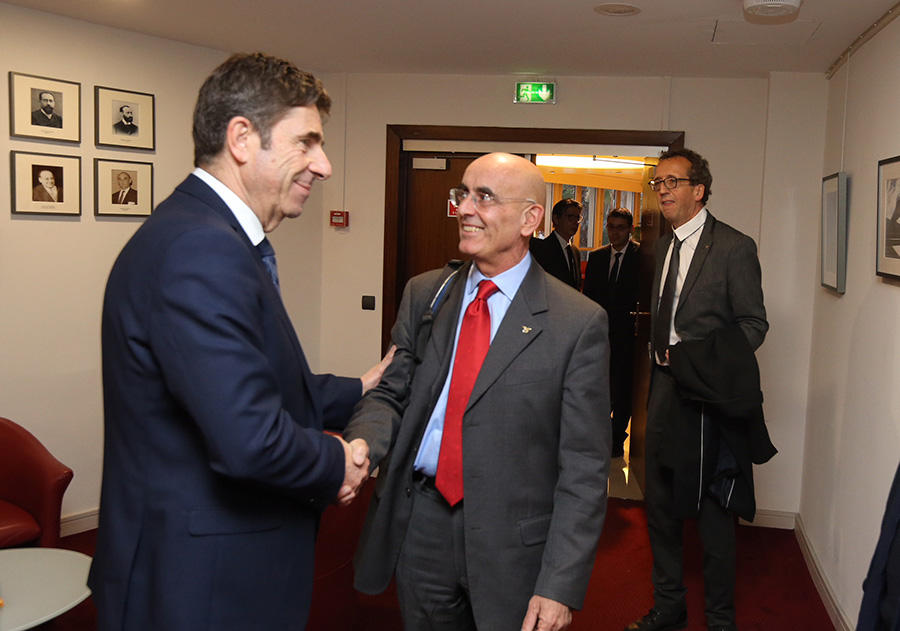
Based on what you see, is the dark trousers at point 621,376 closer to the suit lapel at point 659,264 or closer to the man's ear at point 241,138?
the suit lapel at point 659,264

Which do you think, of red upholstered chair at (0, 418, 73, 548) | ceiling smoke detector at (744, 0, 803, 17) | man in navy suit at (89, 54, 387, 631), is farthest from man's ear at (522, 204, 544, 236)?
red upholstered chair at (0, 418, 73, 548)

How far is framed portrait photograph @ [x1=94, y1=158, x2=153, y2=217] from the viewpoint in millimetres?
4488

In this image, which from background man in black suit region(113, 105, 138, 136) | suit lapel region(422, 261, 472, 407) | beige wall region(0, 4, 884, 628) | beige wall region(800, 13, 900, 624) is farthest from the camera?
background man in black suit region(113, 105, 138, 136)

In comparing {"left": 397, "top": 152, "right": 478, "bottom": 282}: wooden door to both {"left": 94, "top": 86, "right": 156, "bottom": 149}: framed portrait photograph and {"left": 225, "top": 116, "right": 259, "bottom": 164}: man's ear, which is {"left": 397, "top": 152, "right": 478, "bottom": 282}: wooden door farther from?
{"left": 225, "top": 116, "right": 259, "bottom": 164}: man's ear

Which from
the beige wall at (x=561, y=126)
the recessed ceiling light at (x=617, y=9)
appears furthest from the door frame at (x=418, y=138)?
the recessed ceiling light at (x=617, y=9)

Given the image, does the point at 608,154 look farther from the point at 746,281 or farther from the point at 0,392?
the point at 0,392

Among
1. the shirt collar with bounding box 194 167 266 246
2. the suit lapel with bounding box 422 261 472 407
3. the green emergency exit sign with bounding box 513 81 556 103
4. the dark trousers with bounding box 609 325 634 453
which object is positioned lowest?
the dark trousers with bounding box 609 325 634 453

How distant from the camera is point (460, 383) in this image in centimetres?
200

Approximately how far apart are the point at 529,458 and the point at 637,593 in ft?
7.62

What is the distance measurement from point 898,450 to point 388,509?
200 cm

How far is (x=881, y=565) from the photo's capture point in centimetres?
168

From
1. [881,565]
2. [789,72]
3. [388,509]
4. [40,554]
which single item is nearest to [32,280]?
[40,554]

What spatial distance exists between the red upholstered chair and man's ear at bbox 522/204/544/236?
2.63m

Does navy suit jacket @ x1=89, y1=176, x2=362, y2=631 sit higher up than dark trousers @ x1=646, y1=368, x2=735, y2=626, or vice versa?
navy suit jacket @ x1=89, y1=176, x2=362, y2=631
